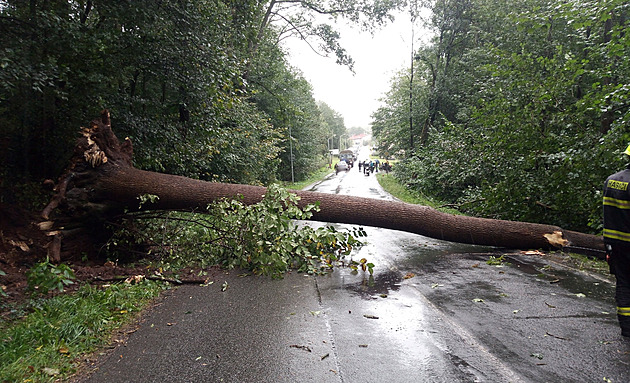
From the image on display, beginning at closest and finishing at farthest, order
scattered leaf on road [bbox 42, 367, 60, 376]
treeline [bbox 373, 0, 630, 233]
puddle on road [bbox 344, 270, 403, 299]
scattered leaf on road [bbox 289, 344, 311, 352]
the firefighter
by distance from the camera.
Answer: scattered leaf on road [bbox 42, 367, 60, 376], scattered leaf on road [bbox 289, 344, 311, 352], the firefighter, puddle on road [bbox 344, 270, 403, 299], treeline [bbox 373, 0, 630, 233]

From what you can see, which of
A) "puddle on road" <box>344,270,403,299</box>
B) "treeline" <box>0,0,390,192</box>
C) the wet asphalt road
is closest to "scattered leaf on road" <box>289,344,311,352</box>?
the wet asphalt road

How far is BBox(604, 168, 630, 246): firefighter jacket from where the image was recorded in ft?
11.1

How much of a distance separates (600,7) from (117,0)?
910 cm

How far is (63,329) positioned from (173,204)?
3.23 meters

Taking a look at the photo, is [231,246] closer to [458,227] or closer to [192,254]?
[192,254]

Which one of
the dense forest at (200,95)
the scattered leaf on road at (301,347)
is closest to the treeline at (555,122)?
the dense forest at (200,95)

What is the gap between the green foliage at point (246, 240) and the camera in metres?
5.88

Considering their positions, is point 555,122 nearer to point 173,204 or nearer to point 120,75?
point 173,204

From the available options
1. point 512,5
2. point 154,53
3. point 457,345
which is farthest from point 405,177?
point 457,345

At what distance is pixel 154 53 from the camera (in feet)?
25.4

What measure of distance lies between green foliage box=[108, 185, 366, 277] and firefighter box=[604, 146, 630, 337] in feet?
12.5

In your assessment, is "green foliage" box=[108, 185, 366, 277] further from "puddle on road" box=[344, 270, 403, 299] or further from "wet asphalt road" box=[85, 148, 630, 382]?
"puddle on road" box=[344, 270, 403, 299]

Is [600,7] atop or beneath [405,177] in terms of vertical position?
atop

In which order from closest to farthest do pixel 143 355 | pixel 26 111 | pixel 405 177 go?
pixel 143 355 → pixel 26 111 → pixel 405 177
